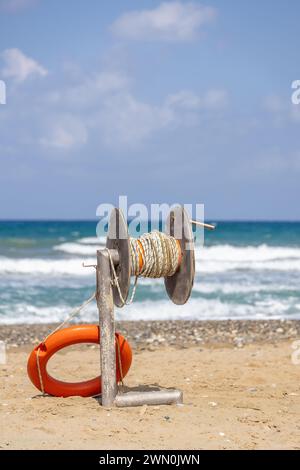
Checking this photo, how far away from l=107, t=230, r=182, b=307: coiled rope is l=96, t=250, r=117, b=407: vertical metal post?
0.08 meters

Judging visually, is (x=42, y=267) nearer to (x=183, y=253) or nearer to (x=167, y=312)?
(x=167, y=312)

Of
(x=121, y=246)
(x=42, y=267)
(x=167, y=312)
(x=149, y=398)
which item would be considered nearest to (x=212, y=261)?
(x=42, y=267)

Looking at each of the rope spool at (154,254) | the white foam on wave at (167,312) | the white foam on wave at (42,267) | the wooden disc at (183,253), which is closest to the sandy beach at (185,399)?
the wooden disc at (183,253)

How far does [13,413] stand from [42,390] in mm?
675

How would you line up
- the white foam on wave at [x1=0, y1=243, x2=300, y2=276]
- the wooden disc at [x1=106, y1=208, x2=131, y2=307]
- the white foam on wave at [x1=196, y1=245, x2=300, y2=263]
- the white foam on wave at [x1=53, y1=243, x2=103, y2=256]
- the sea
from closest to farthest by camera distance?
1. the wooden disc at [x1=106, y1=208, x2=131, y2=307]
2. the sea
3. the white foam on wave at [x1=0, y1=243, x2=300, y2=276]
4. the white foam on wave at [x1=196, y1=245, x2=300, y2=263]
5. the white foam on wave at [x1=53, y1=243, x2=103, y2=256]

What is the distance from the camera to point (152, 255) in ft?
22.3

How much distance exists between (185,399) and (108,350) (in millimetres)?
1128

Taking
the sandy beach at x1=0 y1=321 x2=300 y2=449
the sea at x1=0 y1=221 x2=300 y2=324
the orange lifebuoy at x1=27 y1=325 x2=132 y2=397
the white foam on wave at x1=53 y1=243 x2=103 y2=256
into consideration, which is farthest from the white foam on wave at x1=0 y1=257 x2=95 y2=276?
the orange lifebuoy at x1=27 y1=325 x2=132 y2=397

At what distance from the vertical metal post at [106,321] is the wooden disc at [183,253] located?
82cm

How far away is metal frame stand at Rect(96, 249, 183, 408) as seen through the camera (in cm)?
679

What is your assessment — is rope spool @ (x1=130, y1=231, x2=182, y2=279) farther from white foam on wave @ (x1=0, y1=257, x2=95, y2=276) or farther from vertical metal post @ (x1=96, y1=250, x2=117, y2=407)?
white foam on wave @ (x1=0, y1=257, x2=95, y2=276)

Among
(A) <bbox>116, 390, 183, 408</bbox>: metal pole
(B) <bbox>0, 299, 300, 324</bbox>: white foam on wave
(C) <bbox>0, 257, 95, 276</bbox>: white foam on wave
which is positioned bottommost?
(A) <bbox>116, 390, 183, 408</bbox>: metal pole

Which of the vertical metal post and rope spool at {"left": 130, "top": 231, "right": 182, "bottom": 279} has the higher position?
→ rope spool at {"left": 130, "top": 231, "right": 182, "bottom": 279}

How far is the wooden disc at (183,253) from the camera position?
6.96m
